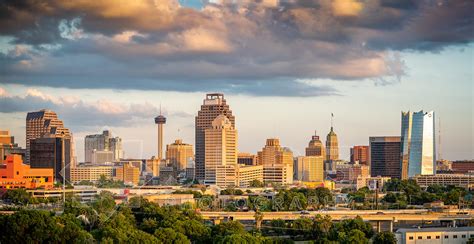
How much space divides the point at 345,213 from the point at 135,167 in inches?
3010

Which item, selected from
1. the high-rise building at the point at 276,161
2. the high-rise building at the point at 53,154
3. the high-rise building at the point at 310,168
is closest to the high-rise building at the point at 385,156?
the high-rise building at the point at 310,168

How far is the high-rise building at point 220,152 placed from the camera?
137 meters

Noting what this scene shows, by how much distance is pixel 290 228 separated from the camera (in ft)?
214

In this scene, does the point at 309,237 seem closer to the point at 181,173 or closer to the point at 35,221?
the point at 35,221

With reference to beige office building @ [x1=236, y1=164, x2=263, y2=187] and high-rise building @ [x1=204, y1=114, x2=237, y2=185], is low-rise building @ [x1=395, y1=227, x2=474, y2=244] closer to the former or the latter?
high-rise building @ [x1=204, y1=114, x2=237, y2=185]

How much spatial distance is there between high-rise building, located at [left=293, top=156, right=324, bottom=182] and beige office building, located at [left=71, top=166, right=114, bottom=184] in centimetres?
4874

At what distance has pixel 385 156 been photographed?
563 feet

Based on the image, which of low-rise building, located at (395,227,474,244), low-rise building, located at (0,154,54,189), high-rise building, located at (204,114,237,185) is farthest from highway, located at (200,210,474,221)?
high-rise building, located at (204,114,237,185)

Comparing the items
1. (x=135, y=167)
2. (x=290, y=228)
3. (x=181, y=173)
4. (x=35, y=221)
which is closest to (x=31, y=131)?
A: (x=135, y=167)

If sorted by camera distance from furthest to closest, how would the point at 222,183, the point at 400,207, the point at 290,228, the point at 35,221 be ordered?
the point at 222,183, the point at 400,207, the point at 290,228, the point at 35,221

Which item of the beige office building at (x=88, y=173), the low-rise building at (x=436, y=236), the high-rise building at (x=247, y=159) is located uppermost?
the high-rise building at (x=247, y=159)

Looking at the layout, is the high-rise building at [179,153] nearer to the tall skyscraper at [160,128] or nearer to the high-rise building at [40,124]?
the tall skyscraper at [160,128]

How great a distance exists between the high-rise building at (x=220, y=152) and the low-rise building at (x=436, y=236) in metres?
83.4

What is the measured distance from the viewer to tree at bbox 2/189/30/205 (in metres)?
91.1
